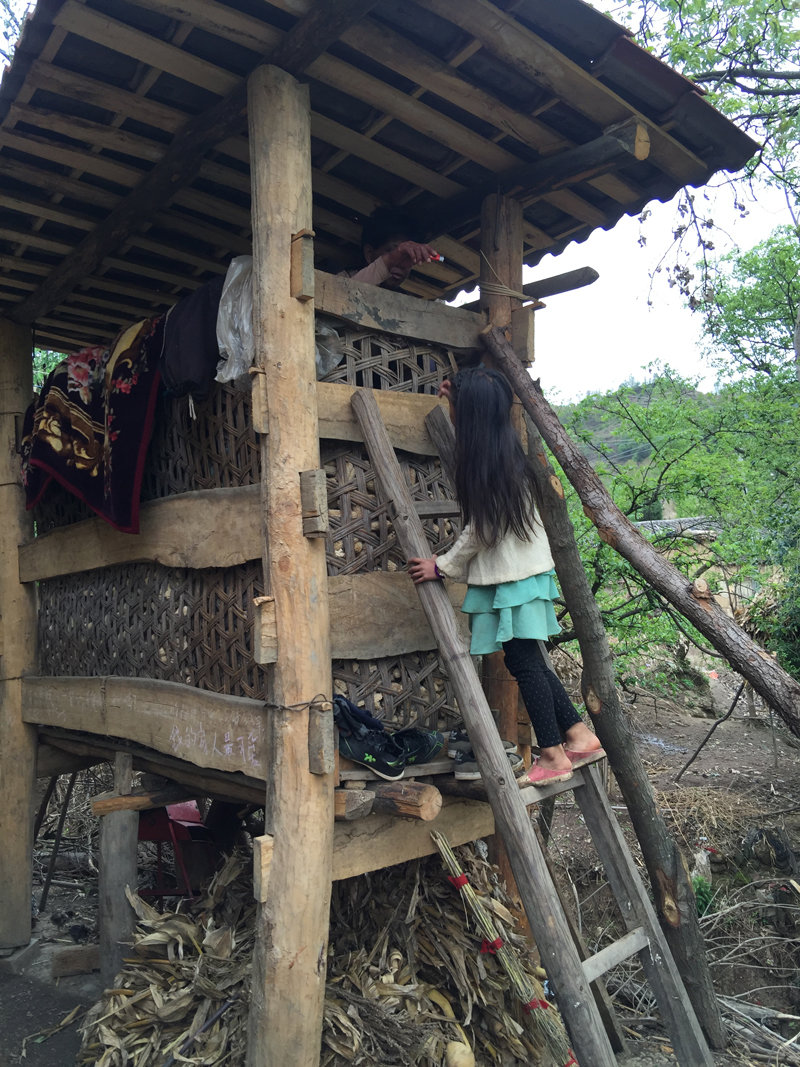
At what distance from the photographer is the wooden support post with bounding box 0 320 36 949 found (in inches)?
208

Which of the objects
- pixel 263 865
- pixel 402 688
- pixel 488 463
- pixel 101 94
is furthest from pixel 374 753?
pixel 101 94

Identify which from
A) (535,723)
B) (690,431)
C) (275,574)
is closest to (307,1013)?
(535,723)

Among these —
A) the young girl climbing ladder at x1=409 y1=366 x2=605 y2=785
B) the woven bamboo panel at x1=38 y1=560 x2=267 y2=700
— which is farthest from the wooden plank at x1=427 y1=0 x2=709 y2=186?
the woven bamboo panel at x1=38 y1=560 x2=267 y2=700

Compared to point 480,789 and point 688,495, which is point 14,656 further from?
point 688,495

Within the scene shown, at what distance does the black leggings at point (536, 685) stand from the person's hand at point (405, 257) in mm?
1772

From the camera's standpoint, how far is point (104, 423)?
432 cm

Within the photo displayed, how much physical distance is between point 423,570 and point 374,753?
0.72m

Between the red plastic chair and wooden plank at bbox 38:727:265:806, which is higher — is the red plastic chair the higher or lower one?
the lower one

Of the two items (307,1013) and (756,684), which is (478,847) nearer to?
(307,1013)

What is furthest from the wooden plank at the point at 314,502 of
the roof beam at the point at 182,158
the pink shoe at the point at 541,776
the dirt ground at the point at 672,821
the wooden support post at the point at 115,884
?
the dirt ground at the point at 672,821

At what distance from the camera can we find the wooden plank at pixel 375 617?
333 centimetres

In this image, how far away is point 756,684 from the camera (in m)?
2.85

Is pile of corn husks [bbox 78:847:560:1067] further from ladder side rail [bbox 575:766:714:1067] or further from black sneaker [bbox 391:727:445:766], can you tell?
black sneaker [bbox 391:727:445:766]

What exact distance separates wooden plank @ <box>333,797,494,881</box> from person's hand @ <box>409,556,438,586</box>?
0.97 meters
